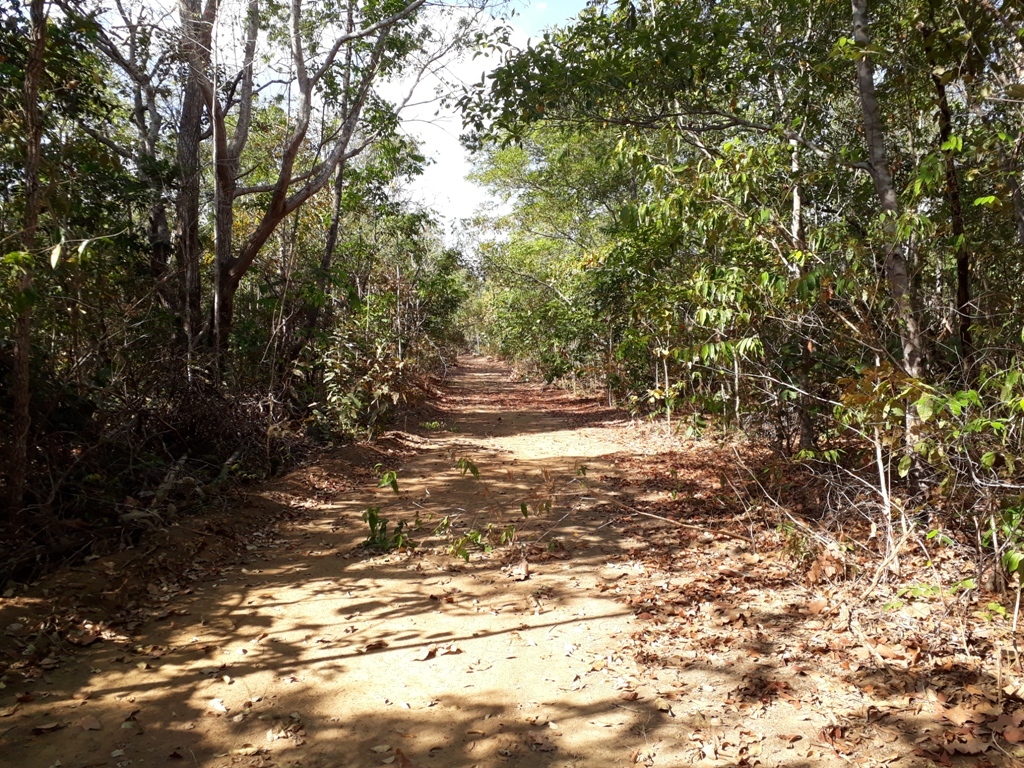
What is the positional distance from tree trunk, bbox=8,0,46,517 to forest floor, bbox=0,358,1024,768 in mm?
859

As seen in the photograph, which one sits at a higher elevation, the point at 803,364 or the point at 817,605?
the point at 803,364

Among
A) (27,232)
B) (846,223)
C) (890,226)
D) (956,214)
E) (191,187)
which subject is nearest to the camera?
(27,232)

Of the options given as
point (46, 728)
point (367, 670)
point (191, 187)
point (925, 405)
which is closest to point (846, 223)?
point (925, 405)

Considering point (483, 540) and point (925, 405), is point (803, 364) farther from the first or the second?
point (483, 540)

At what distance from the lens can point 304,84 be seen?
879 cm

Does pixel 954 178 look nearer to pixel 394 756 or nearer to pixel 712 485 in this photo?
pixel 712 485

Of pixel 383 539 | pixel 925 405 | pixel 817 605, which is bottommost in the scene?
pixel 817 605

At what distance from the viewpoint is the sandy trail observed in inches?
129

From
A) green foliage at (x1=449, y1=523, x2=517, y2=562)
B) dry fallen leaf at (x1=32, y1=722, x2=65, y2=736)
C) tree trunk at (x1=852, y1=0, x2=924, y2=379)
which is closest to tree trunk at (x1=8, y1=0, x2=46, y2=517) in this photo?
dry fallen leaf at (x1=32, y1=722, x2=65, y2=736)

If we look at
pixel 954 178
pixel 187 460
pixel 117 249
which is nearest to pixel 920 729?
pixel 954 178

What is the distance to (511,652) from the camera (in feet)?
13.7

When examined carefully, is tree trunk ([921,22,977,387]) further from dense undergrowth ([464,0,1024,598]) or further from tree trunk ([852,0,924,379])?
tree trunk ([852,0,924,379])

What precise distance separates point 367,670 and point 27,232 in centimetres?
374

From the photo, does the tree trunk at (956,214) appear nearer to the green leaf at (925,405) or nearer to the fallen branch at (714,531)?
the green leaf at (925,405)
